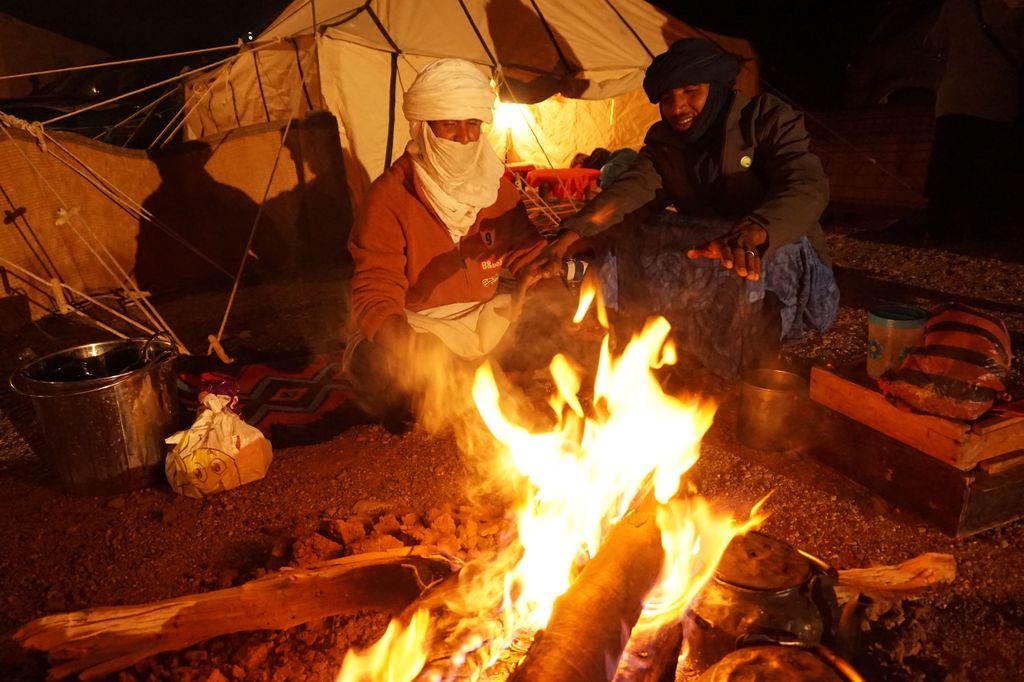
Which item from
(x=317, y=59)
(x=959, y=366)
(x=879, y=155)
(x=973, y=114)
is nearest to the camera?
(x=959, y=366)

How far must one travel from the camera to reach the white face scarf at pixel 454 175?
3229 mm

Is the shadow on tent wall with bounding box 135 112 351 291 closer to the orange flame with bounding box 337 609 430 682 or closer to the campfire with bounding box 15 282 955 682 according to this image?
the campfire with bounding box 15 282 955 682

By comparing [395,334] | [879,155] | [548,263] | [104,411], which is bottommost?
[879,155]

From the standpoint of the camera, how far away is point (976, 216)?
6.81 metres

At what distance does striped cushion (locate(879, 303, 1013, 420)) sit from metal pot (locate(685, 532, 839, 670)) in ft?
2.98

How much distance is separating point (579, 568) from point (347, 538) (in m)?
0.94

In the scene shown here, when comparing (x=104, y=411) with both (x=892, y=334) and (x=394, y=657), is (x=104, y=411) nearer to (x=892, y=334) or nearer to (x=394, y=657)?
(x=394, y=657)

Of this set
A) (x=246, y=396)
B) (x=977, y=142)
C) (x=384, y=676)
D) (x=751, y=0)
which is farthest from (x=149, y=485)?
(x=751, y=0)

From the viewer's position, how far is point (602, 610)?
1691 mm

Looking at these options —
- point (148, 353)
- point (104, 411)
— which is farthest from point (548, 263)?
point (104, 411)

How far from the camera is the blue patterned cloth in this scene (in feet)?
10.9

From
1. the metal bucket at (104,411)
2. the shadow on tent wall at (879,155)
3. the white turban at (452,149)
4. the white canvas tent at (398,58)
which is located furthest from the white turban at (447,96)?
the shadow on tent wall at (879,155)

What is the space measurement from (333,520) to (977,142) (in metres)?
7.26

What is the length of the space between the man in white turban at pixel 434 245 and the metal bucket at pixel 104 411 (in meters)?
0.90
